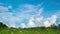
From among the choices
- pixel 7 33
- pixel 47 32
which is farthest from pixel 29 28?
pixel 7 33

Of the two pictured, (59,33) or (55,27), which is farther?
(55,27)

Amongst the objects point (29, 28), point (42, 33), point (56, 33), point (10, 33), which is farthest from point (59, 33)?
point (10, 33)

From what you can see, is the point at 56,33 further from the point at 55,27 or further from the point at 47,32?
the point at 55,27

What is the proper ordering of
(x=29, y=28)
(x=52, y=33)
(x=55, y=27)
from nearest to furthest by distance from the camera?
(x=52, y=33) < (x=29, y=28) < (x=55, y=27)

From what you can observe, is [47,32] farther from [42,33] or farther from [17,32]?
[17,32]

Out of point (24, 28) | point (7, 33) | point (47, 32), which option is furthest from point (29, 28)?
point (7, 33)

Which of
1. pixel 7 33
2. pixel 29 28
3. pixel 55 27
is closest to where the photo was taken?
pixel 7 33

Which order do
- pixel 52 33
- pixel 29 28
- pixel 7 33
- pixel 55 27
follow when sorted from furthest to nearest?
pixel 55 27, pixel 29 28, pixel 52 33, pixel 7 33

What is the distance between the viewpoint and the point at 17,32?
15.0m

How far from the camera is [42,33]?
15.4 metres

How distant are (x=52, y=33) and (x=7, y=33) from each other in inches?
144

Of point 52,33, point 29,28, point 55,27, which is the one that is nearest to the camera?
point 52,33

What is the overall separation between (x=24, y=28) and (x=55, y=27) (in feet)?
Result: 11.9

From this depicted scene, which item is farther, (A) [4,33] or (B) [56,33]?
(B) [56,33]
